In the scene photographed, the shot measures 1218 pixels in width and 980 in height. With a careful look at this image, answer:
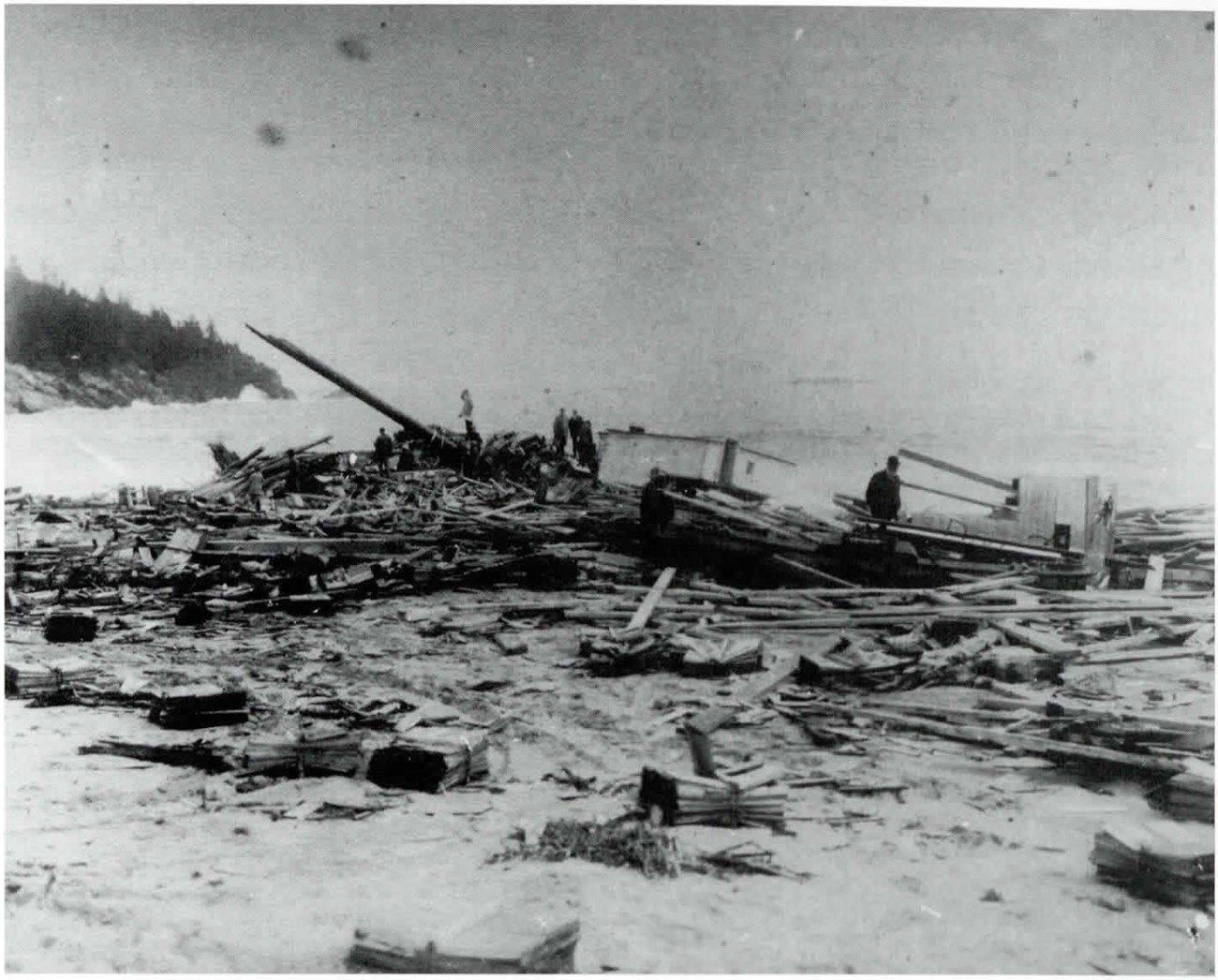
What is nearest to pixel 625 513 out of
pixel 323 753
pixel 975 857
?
pixel 323 753

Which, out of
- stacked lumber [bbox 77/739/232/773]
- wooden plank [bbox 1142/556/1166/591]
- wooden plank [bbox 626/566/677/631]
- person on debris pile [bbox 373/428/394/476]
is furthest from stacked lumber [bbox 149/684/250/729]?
person on debris pile [bbox 373/428/394/476]

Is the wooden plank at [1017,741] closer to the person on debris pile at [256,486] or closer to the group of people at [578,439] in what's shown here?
the group of people at [578,439]

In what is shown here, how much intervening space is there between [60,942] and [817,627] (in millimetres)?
5258

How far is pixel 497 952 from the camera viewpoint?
407 cm

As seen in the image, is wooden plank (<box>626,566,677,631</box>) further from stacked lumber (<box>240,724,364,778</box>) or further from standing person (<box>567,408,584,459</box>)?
stacked lumber (<box>240,724,364,778</box>)

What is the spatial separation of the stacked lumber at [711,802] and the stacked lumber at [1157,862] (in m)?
1.58

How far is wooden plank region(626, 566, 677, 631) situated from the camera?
721 centimetres

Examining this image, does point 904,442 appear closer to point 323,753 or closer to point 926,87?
point 926,87

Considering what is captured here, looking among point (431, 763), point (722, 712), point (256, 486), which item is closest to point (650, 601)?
point (722, 712)

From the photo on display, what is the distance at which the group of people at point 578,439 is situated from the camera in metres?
10.7

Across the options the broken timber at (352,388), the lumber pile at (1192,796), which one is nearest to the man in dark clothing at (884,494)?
the lumber pile at (1192,796)

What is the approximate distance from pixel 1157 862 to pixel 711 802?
2.12 metres

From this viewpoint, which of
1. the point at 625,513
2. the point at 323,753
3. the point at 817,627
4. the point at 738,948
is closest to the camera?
the point at 738,948

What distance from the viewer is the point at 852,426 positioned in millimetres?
7812
